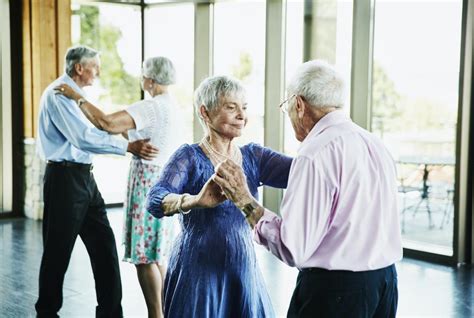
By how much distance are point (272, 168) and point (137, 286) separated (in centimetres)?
265

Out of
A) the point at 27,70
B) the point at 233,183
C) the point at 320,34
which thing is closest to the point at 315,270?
the point at 233,183

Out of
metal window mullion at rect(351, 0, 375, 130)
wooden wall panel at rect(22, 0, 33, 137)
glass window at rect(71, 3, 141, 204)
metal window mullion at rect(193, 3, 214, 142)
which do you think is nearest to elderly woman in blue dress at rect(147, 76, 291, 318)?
metal window mullion at rect(351, 0, 375, 130)

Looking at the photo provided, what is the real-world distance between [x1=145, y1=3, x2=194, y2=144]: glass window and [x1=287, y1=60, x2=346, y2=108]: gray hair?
6.26 metres

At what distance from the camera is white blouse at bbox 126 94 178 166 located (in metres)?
3.62

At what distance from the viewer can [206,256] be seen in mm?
2434

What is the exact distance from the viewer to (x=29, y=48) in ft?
24.3

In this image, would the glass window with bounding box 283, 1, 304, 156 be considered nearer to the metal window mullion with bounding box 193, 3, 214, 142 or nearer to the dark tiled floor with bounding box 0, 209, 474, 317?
the metal window mullion with bounding box 193, 3, 214, 142

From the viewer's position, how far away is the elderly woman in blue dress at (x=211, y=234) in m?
2.43

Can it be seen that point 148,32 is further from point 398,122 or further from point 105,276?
point 105,276

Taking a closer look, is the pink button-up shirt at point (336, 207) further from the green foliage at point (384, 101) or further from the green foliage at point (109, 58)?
the green foliage at point (109, 58)

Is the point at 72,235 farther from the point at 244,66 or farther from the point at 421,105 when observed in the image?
the point at 244,66

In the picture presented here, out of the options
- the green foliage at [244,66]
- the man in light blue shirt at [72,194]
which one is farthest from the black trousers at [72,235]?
the green foliage at [244,66]

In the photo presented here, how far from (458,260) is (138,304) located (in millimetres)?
2867

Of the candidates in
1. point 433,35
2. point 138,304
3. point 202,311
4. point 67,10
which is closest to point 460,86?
point 433,35
